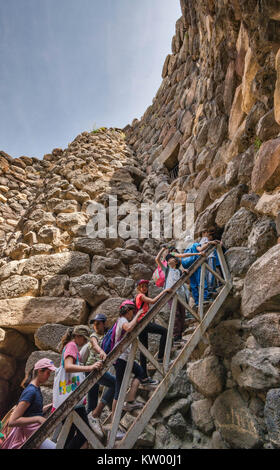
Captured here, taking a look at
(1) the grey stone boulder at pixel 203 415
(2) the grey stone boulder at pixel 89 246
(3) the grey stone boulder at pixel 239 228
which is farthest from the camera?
(2) the grey stone boulder at pixel 89 246

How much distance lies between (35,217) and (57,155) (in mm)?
9008

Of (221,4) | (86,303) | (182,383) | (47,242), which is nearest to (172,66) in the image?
(221,4)

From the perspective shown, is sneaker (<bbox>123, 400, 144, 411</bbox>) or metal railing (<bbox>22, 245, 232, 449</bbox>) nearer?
metal railing (<bbox>22, 245, 232, 449</bbox>)

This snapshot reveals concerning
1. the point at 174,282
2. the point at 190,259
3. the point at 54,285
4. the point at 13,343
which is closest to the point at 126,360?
the point at 174,282

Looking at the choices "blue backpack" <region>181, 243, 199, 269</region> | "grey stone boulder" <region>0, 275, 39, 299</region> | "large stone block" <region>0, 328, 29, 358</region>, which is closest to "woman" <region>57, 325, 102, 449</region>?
"blue backpack" <region>181, 243, 199, 269</region>

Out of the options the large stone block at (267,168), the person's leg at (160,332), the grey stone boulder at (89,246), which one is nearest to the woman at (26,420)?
the person's leg at (160,332)

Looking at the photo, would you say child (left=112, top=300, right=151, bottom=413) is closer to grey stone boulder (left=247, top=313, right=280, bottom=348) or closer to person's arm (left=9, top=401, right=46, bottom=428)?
person's arm (left=9, top=401, right=46, bottom=428)

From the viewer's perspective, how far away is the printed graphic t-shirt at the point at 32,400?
1.84 meters

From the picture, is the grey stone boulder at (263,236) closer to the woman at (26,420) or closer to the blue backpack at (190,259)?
the blue backpack at (190,259)

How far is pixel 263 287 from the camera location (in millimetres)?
2230

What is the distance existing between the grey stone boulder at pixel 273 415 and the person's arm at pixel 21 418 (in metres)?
1.59

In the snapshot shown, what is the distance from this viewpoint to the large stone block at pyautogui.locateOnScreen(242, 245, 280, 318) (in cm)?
212

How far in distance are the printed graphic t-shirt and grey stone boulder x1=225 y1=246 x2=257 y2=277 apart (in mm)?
2192

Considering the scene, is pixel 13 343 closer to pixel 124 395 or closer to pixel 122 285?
pixel 122 285
